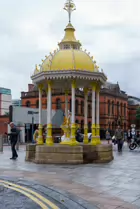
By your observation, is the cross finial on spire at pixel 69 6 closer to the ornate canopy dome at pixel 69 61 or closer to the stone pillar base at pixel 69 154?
the ornate canopy dome at pixel 69 61

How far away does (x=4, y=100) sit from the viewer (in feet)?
267

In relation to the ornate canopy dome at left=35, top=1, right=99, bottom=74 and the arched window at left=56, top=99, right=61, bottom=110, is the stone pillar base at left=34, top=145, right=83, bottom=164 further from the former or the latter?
the arched window at left=56, top=99, right=61, bottom=110

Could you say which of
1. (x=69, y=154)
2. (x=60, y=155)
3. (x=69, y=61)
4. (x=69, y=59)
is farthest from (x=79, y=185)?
(x=69, y=59)

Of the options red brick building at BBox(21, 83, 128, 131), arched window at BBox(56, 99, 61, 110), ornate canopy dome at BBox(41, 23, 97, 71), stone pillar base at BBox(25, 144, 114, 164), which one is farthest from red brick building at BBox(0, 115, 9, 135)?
stone pillar base at BBox(25, 144, 114, 164)

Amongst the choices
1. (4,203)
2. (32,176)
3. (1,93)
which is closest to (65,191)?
(4,203)

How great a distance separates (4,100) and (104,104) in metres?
28.9

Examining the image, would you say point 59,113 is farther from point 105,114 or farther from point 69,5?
point 105,114

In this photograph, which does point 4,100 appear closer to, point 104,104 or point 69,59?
point 104,104

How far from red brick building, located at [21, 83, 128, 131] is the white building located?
14960 mm

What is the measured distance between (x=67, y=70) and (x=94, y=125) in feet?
9.91

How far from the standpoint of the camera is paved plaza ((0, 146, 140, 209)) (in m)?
6.94

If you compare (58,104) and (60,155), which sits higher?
(58,104)

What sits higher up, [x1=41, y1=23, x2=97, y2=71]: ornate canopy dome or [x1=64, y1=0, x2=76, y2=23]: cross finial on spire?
[x1=64, y1=0, x2=76, y2=23]: cross finial on spire

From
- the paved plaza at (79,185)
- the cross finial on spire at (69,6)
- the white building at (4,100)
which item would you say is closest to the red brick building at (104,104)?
the white building at (4,100)
